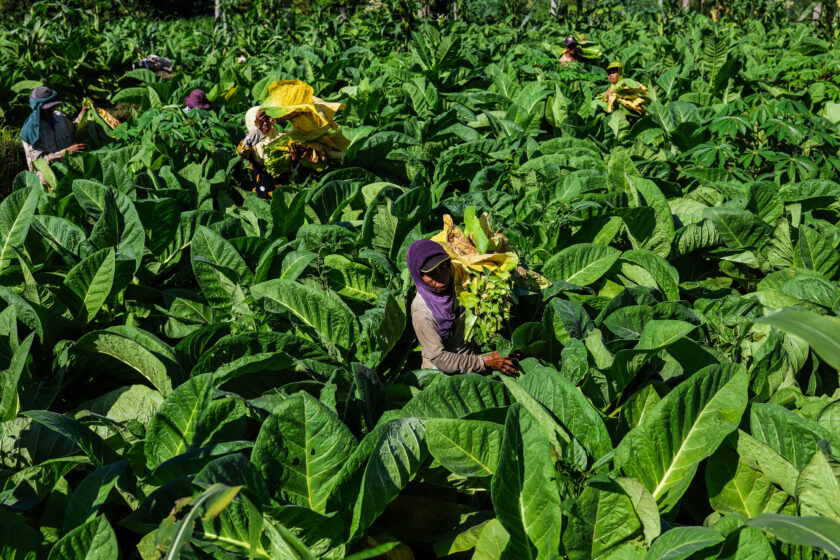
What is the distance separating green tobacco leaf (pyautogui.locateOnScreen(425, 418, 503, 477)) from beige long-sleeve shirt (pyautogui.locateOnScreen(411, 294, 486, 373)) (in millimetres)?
767

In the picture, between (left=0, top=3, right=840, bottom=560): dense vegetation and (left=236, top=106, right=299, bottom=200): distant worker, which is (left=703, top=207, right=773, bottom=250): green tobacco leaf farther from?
(left=236, top=106, right=299, bottom=200): distant worker

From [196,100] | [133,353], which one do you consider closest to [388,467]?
[133,353]

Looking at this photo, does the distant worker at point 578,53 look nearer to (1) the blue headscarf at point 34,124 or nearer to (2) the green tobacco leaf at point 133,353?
(1) the blue headscarf at point 34,124

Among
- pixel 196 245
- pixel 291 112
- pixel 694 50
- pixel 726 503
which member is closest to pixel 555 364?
pixel 726 503

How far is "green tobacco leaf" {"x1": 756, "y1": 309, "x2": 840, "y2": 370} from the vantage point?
867mm

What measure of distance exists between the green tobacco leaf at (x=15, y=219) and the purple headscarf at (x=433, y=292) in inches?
68.0

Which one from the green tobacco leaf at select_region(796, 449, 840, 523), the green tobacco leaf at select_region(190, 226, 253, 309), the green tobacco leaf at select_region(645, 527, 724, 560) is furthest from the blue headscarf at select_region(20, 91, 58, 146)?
the green tobacco leaf at select_region(796, 449, 840, 523)

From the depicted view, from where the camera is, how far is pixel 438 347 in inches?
108

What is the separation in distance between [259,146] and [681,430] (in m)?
3.18

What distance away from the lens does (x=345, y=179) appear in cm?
420

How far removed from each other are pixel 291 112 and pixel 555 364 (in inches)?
90.4

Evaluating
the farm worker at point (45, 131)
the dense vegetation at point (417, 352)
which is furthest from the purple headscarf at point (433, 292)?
the farm worker at point (45, 131)

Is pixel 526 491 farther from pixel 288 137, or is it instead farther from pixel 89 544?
pixel 288 137

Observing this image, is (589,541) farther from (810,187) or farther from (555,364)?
(810,187)
